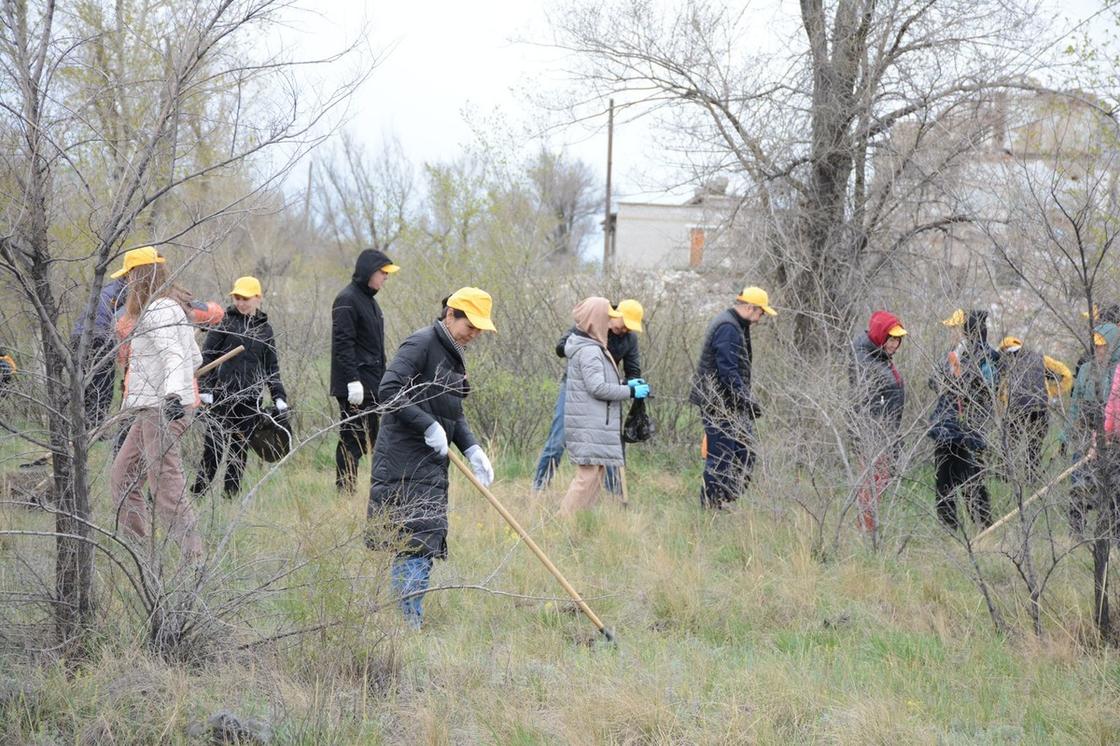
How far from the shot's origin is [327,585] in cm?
399

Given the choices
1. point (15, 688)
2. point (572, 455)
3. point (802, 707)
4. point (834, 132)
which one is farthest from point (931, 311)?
point (15, 688)

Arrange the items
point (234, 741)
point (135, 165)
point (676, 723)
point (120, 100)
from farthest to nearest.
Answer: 1. point (120, 100)
2. point (135, 165)
3. point (676, 723)
4. point (234, 741)

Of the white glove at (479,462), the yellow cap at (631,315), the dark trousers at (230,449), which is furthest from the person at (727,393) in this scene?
the dark trousers at (230,449)

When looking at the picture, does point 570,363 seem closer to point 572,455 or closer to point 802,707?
point 572,455

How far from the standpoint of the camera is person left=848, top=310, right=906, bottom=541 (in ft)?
19.7

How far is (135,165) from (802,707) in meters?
3.19

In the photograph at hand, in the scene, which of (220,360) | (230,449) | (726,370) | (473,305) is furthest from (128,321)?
(726,370)

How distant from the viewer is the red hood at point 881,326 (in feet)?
22.1

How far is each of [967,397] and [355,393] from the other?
374 centimetres

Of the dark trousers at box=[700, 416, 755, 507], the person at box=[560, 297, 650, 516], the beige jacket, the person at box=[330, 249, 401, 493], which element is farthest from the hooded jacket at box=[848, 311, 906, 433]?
the beige jacket

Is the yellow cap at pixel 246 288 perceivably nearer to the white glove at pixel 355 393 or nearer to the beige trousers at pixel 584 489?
the white glove at pixel 355 393

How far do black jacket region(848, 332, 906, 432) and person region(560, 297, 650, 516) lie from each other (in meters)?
1.41

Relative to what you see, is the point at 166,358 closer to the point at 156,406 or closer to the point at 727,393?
the point at 156,406

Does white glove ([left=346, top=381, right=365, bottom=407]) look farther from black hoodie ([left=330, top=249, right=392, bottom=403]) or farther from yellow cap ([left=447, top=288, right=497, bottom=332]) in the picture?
yellow cap ([left=447, top=288, right=497, bottom=332])
